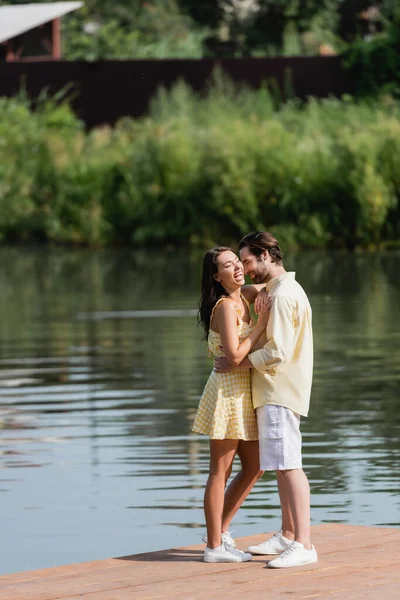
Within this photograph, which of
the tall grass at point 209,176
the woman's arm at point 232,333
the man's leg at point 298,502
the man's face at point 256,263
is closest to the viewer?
the man's leg at point 298,502

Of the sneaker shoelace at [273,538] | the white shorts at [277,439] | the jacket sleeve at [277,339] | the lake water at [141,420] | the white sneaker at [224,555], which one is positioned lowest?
the lake water at [141,420]

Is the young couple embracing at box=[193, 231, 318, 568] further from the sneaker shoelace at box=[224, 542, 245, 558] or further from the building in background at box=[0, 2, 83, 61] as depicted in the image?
the building in background at box=[0, 2, 83, 61]

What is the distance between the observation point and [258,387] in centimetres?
649

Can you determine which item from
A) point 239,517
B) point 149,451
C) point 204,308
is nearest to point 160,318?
point 149,451

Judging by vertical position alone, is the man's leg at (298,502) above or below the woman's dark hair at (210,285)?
below

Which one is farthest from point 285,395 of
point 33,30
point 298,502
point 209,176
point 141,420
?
point 33,30

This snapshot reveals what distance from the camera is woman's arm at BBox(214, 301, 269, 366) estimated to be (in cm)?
645

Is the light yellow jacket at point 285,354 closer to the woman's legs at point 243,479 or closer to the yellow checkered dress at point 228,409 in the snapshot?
the yellow checkered dress at point 228,409

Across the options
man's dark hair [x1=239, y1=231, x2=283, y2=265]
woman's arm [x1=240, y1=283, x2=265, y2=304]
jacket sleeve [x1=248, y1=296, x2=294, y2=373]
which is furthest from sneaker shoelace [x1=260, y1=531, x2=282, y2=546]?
man's dark hair [x1=239, y1=231, x2=283, y2=265]

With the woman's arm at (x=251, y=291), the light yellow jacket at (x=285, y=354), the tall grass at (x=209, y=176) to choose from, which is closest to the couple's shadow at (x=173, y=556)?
the light yellow jacket at (x=285, y=354)

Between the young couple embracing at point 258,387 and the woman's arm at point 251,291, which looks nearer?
the young couple embracing at point 258,387

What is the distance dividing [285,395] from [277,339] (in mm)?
234

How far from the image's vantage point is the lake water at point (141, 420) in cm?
773

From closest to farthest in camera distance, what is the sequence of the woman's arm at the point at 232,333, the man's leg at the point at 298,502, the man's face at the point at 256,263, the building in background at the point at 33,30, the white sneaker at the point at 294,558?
the white sneaker at the point at 294,558 < the man's leg at the point at 298,502 < the woman's arm at the point at 232,333 < the man's face at the point at 256,263 < the building in background at the point at 33,30
